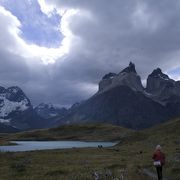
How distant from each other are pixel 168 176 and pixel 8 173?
19.4 meters

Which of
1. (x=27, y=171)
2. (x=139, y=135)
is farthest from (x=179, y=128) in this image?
(x=27, y=171)

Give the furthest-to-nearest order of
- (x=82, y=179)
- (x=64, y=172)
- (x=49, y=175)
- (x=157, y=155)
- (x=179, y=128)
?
(x=179, y=128) < (x=64, y=172) < (x=49, y=175) < (x=82, y=179) < (x=157, y=155)

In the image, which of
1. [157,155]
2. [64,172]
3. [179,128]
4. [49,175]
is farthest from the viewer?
[179,128]

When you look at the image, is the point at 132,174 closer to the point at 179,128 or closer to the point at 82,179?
the point at 82,179

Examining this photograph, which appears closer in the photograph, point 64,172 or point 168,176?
point 168,176

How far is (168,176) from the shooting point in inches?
1489

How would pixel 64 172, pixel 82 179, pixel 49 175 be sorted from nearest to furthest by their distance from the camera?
pixel 82 179 → pixel 49 175 → pixel 64 172

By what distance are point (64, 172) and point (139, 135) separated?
124 metres

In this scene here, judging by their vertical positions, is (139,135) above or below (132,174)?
above

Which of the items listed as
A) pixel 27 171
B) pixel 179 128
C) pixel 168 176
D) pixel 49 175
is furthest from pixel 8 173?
pixel 179 128

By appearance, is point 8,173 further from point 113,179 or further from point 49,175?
point 113,179

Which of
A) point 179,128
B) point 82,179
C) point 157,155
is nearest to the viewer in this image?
point 157,155

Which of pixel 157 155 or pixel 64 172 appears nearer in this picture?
pixel 157 155

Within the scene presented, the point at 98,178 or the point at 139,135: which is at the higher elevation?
the point at 139,135
